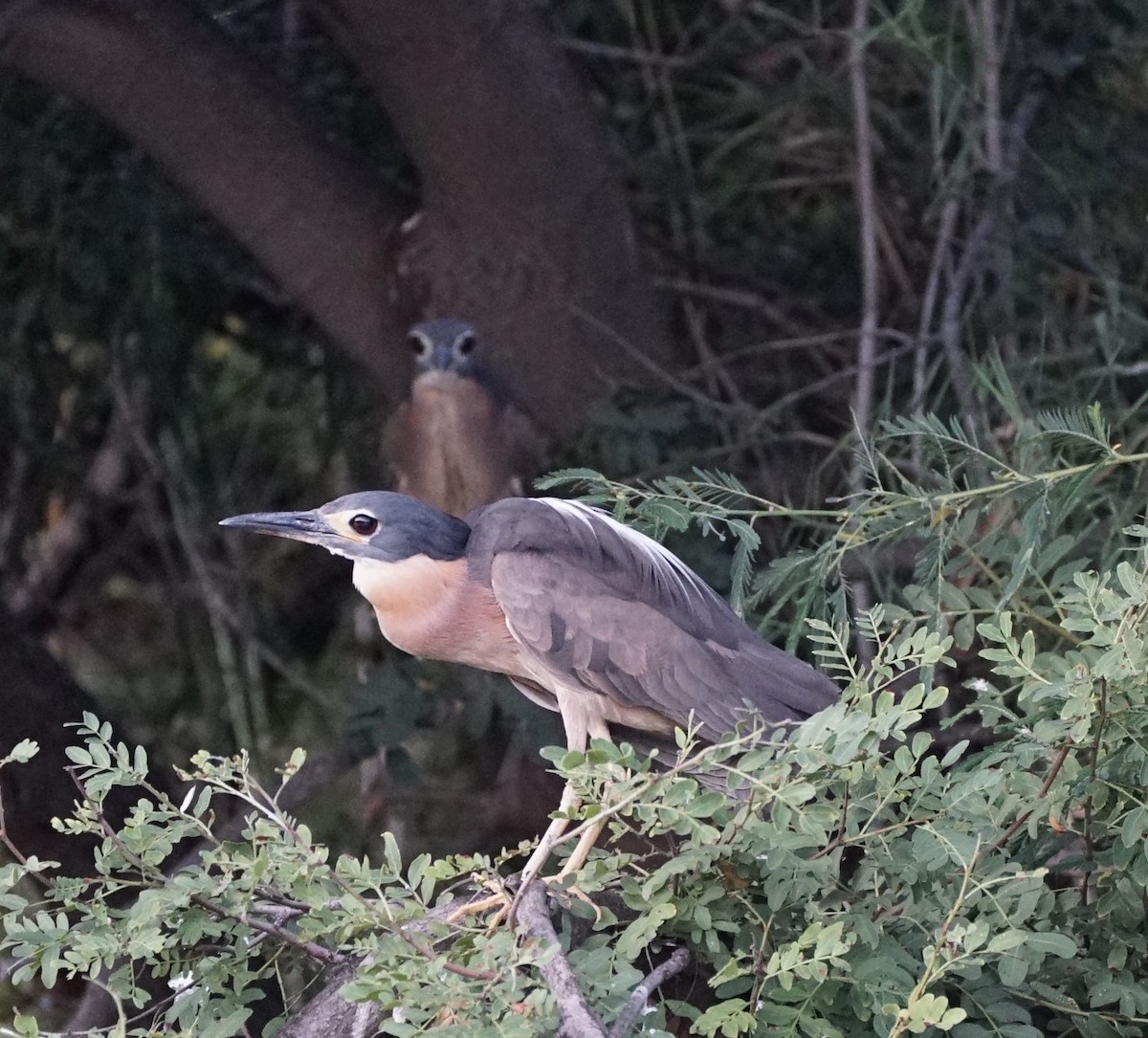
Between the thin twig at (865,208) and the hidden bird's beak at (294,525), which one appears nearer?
the hidden bird's beak at (294,525)

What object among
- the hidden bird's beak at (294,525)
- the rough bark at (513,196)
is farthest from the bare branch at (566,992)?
the rough bark at (513,196)

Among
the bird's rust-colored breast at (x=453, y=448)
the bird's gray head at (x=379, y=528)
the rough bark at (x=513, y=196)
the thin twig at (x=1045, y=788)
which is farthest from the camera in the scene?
the bird's rust-colored breast at (x=453, y=448)

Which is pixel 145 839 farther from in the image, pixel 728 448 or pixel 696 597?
pixel 728 448

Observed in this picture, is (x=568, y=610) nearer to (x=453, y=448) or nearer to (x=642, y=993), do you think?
(x=642, y=993)

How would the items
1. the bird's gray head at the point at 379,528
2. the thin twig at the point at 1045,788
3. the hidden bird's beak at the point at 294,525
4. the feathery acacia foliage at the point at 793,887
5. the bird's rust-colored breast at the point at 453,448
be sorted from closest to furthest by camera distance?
the feathery acacia foliage at the point at 793,887
the thin twig at the point at 1045,788
the hidden bird's beak at the point at 294,525
the bird's gray head at the point at 379,528
the bird's rust-colored breast at the point at 453,448

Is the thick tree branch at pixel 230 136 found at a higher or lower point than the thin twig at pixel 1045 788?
Answer: higher

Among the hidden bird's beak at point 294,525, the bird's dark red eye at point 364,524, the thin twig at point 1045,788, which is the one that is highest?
the hidden bird's beak at point 294,525

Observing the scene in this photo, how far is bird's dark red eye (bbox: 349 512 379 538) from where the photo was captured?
201cm

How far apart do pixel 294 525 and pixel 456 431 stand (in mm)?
1394

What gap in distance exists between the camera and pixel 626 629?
196 cm

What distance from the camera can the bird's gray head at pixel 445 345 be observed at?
3.14 meters

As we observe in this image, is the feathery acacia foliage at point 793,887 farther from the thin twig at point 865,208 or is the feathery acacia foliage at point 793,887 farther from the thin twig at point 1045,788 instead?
the thin twig at point 865,208

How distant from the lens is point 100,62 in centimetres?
268

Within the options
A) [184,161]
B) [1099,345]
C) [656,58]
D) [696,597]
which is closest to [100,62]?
[184,161]
